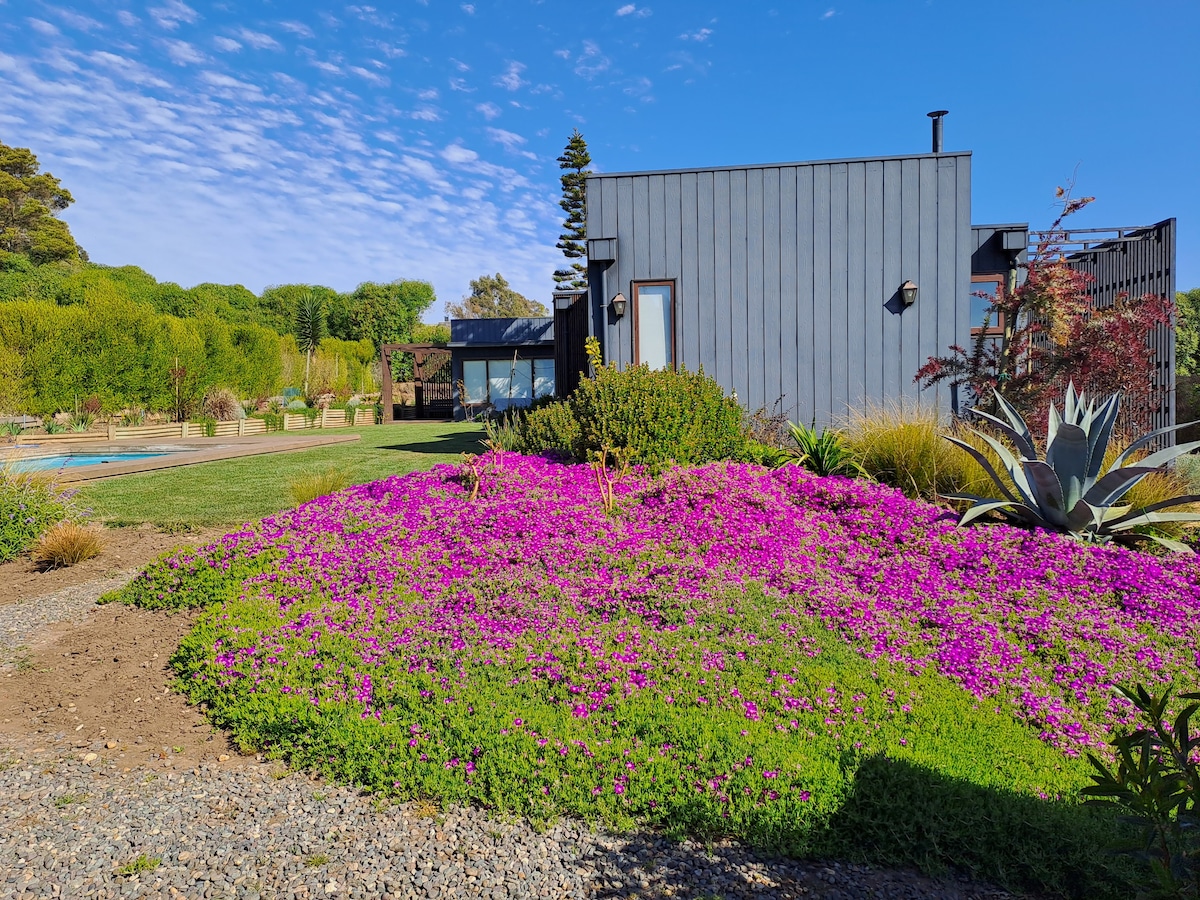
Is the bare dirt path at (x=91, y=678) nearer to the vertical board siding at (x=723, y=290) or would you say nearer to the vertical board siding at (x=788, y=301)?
the vertical board siding at (x=723, y=290)

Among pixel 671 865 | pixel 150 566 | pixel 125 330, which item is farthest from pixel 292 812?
pixel 125 330

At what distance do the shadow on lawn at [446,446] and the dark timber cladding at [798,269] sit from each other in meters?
3.97

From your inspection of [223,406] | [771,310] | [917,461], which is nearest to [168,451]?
[223,406]

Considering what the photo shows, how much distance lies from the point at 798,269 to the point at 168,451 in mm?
12314

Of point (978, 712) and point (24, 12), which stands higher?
point (24, 12)

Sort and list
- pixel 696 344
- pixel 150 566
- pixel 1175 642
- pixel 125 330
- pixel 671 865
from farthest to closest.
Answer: pixel 125 330 → pixel 696 344 → pixel 150 566 → pixel 1175 642 → pixel 671 865

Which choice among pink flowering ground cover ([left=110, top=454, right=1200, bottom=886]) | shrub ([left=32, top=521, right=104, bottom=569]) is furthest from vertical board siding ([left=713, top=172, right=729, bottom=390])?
shrub ([left=32, top=521, right=104, bottom=569])

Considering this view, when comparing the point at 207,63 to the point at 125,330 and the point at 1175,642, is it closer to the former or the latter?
the point at 125,330

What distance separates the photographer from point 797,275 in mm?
8062

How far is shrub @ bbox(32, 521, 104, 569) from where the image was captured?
473cm

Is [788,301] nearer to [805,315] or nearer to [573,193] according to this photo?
[805,315]

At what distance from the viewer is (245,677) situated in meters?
2.79

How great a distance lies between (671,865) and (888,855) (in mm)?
618

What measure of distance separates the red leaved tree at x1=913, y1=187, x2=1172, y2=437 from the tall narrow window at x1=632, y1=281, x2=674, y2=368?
3.08m
